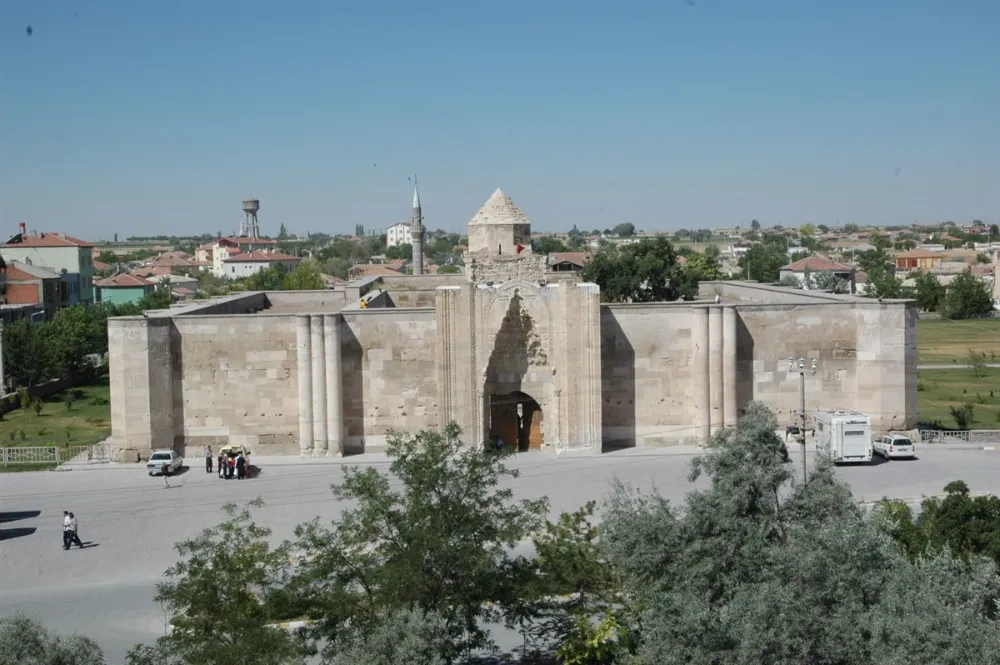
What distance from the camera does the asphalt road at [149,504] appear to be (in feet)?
64.8

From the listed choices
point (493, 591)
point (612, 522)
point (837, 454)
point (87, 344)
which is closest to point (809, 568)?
point (612, 522)

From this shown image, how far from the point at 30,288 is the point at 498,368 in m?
42.7

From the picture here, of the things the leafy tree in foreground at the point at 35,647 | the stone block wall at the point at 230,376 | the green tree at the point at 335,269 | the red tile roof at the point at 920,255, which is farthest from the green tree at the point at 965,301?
the leafy tree in foreground at the point at 35,647

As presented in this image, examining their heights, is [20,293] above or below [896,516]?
above

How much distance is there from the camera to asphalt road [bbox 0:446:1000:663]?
19766 mm

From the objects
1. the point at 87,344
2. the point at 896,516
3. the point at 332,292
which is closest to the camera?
the point at 896,516

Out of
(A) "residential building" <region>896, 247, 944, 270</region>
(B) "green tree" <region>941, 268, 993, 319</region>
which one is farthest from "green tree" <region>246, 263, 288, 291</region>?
(A) "residential building" <region>896, 247, 944, 270</region>

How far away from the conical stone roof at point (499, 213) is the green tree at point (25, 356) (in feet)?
77.5

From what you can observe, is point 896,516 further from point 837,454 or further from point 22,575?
point 22,575

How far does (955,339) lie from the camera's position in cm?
6631

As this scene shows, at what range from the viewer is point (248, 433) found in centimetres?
3052

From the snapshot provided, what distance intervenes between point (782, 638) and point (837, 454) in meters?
16.6

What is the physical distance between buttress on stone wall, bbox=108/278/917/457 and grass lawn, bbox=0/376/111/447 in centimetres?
559

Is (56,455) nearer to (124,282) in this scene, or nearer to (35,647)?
(35,647)
